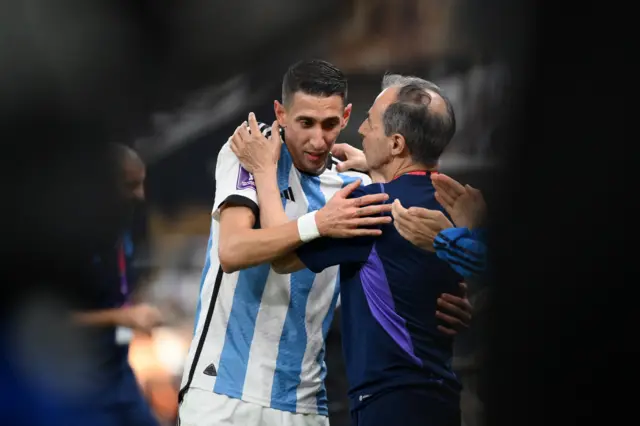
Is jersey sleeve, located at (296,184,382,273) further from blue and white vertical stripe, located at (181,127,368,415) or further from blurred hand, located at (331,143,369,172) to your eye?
blurred hand, located at (331,143,369,172)

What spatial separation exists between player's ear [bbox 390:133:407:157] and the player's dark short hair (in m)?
0.29

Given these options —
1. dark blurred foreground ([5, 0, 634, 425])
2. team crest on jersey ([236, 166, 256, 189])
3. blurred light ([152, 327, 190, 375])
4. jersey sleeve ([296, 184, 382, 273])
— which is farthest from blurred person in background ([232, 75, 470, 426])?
blurred light ([152, 327, 190, 375])

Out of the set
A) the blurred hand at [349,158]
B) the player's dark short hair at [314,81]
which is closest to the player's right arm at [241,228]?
the player's dark short hair at [314,81]

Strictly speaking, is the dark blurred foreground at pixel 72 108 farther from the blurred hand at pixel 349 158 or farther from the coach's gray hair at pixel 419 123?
the coach's gray hair at pixel 419 123

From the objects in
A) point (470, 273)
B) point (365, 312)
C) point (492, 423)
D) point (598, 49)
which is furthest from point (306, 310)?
point (598, 49)

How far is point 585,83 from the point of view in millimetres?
1112

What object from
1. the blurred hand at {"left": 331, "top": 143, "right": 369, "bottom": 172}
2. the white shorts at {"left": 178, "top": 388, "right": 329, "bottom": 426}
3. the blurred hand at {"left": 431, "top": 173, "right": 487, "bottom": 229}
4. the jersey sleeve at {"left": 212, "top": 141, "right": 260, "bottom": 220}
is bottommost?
the white shorts at {"left": 178, "top": 388, "right": 329, "bottom": 426}

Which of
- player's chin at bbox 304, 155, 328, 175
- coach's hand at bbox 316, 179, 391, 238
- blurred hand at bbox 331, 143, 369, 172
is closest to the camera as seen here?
coach's hand at bbox 316, 179, 391, 238

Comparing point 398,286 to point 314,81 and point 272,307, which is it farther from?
point 314,81

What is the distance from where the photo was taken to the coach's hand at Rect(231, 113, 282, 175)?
86.0 inches

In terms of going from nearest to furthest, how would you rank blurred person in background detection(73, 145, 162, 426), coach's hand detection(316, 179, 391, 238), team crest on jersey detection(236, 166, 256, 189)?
coach's hand detection(316, 179, 391, 238) → team crest on jersey detection(236, 166, 256, 189) → blurred person in background detection(73, 145, 162, 426)

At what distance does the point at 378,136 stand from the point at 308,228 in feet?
0.94

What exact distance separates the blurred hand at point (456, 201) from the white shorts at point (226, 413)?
0.68m

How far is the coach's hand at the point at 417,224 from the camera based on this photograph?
1.97 metres
